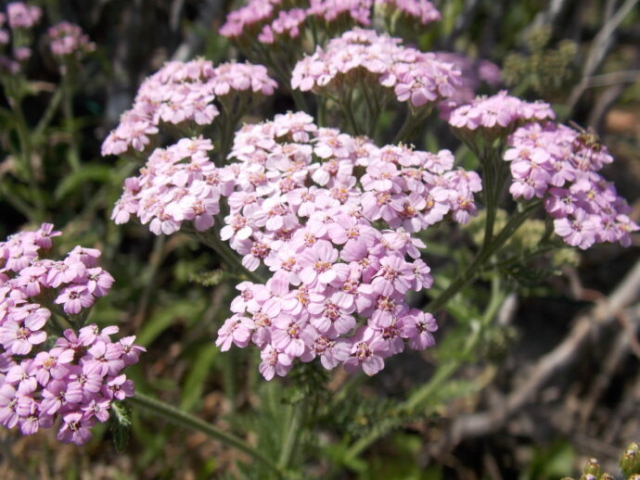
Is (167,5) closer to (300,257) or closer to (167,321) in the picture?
(167,321)

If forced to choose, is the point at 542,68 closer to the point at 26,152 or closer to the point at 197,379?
the point at 197,379

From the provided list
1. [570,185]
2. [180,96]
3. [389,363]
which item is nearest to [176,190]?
[180,96]

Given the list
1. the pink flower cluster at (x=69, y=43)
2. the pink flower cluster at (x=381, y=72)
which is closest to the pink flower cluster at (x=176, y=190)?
the pink flower cluster at (x=381, y=72)

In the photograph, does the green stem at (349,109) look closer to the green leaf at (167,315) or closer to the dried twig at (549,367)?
the green leaf at (167,315)

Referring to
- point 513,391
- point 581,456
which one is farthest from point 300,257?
point 581,456

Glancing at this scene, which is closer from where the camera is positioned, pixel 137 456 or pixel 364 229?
pixel 364 229

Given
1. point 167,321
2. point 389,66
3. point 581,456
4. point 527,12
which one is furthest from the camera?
point 527,12

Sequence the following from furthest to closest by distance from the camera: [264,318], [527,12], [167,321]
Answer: [527,12] → [167,321] → [264,318]
